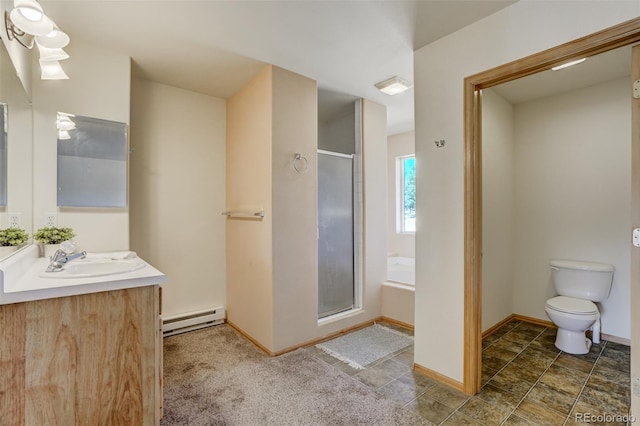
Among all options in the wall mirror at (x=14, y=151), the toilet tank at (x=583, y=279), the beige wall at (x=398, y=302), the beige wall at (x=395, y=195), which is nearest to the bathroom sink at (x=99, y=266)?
the wall mirror at (x=14, y=151)

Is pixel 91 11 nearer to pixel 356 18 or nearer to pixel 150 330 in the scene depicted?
pixel 356 18

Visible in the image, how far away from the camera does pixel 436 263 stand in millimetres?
2102

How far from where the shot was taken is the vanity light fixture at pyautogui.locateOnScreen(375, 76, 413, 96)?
275 centimetres

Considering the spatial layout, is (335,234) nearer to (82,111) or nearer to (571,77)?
(82,111)

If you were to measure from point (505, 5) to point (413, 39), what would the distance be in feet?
1.87

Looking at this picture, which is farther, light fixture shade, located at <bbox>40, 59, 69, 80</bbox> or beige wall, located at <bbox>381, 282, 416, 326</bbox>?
beige wall, located at <bbox>381, 282, 416, 326</bbox>

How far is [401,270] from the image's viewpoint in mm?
4098

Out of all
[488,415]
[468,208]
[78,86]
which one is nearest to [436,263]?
[468,208]

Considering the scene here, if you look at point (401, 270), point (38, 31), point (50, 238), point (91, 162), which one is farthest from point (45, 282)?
point (401, 270)

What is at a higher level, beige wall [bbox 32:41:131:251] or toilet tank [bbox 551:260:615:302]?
beige wall [bbox 32:41:131:251]

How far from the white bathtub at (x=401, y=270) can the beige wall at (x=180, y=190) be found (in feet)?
7.10

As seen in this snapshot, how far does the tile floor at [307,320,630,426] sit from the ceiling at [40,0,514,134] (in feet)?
7.97

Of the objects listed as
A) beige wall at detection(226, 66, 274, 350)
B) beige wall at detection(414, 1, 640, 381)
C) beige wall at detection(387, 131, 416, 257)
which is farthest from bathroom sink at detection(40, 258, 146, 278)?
beige wall at detection(387, 131, 416, 257)

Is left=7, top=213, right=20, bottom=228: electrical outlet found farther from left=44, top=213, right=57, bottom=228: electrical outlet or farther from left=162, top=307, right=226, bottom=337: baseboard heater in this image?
left=162, top=307, right=226, bottom=337: baseboard heater
